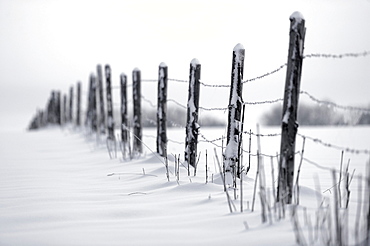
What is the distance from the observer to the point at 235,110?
207 inches

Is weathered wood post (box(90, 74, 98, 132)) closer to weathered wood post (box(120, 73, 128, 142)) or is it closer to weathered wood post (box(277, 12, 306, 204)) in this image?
weathered wood post (box(120, 73, 128, 142))

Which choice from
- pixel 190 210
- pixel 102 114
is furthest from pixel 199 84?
pixel 102 114

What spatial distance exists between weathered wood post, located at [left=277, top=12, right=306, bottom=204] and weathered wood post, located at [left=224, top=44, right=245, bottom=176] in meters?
1.34

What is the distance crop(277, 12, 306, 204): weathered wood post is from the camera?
384 centimetres

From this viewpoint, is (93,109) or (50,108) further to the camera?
(50,108)

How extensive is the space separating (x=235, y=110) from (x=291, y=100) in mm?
1461

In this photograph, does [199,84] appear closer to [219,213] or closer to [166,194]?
[166,194]

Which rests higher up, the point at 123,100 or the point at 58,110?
the point at 123,100

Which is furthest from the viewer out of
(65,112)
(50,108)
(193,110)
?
(50,108)

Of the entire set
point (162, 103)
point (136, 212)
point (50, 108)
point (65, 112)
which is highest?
point (162, 103)

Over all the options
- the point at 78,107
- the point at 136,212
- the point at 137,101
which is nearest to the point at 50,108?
the point at 78,107

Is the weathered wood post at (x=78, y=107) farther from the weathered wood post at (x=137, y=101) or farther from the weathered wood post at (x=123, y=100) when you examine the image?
the weathered wood post at (x=137, y=101)

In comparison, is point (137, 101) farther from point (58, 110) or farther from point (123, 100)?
point (58, 110)

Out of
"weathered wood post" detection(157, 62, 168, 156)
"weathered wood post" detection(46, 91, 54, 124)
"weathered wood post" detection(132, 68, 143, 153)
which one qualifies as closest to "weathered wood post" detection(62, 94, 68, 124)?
"weathered wood post" detection(46, 91, 54, 124)
